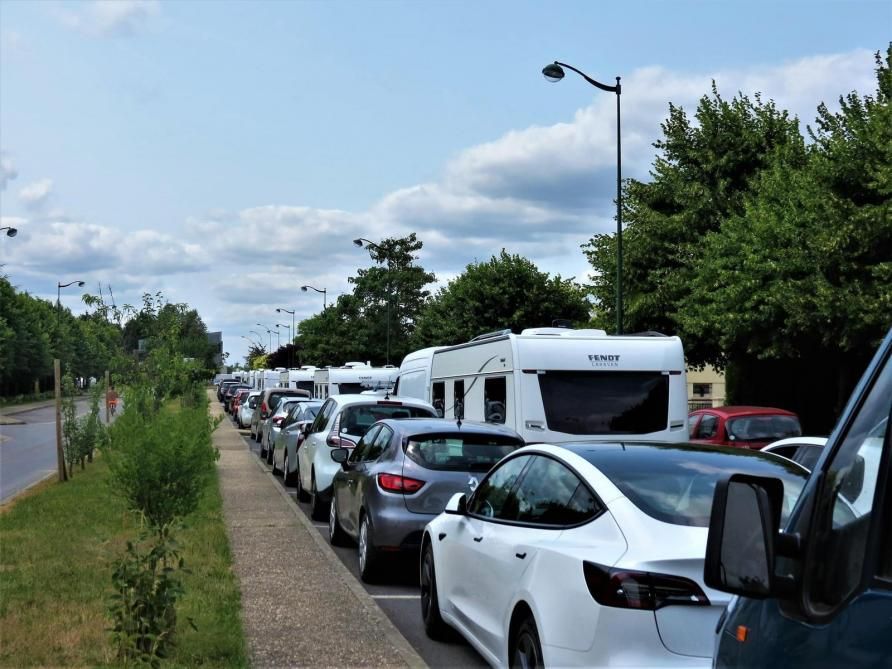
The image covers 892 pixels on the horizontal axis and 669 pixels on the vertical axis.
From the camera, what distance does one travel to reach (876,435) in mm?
2373

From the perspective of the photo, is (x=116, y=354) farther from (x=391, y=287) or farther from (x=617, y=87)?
(x=391, y=287)

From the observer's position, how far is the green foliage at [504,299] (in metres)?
52.1

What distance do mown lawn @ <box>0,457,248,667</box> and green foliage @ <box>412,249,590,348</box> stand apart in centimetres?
3772

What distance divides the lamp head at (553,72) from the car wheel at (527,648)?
21828 mm

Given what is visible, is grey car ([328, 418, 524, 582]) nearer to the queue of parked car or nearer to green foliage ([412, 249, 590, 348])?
the queue of parked car

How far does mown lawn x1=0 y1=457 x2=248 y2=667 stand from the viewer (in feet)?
21.9

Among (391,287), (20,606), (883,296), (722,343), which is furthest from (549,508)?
(391,287)

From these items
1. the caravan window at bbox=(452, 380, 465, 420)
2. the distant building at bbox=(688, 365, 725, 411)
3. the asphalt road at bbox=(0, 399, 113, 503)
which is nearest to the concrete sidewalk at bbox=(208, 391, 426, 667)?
the caravan window at bbox=(452, 380, 465, 420)

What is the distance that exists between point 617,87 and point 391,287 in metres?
55.4

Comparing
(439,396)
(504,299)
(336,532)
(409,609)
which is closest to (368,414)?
(336,532)

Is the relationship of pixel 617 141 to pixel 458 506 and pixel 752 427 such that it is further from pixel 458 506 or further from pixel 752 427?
pixel 458 506

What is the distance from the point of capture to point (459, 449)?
9.86m

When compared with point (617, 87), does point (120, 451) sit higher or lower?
lower

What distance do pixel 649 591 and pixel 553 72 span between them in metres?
22.6
